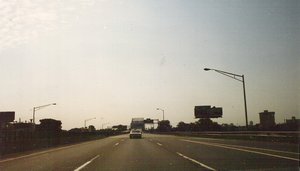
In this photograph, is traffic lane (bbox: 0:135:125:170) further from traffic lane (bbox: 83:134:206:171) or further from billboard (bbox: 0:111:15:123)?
billboard (bbox: 0:111:15:123)

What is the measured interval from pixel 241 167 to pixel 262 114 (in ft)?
386

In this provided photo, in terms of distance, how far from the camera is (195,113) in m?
99.9

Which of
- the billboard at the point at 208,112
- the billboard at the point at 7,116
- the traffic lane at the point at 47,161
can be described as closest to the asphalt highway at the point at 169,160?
the traffic lane at the point at 47,161

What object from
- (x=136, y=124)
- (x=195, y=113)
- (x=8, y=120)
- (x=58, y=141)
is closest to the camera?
(x=58, y=141)

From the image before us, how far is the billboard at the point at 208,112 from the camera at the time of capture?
9956cm

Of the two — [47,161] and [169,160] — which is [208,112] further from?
A: [47,161]

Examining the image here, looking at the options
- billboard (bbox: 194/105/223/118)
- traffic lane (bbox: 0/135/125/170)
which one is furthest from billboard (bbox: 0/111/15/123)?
traffic lane (bbox: 0/135/125/170)

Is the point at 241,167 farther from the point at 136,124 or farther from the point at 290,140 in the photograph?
the point at 136,124

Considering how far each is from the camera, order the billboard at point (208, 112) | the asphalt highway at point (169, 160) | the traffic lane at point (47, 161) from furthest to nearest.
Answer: the billboard at point (208, 112), the traffic lane at point (47, 161), the asphalt highway at point (169, 160)

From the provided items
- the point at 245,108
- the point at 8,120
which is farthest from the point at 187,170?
the point at 8,120

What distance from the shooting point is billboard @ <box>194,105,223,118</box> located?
99.6 metres

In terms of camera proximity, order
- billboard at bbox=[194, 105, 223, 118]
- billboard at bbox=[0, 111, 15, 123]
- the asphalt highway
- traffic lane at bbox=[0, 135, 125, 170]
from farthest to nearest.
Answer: billboard at bbox=[0, 111, 15, 123]
billboard at bbox=[194, 105, 223, 118]
traffic lane at bbox=[0, 135, 125, 170]
the asphalt highway

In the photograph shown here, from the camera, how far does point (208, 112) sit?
99625 mm

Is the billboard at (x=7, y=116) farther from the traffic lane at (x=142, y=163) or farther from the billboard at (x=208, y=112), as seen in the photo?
the traffic lane at (x=142, y=163)
